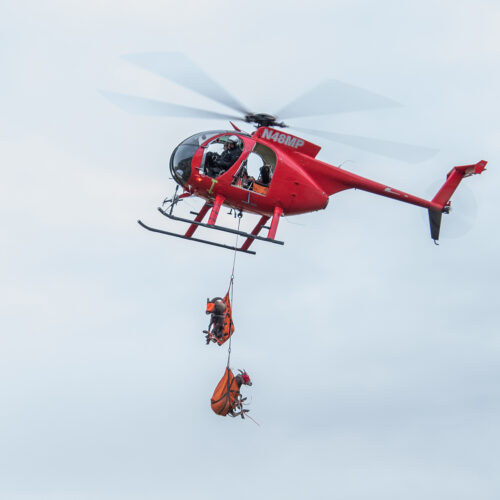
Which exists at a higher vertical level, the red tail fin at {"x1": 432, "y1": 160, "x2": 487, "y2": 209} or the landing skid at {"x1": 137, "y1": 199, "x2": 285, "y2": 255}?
the red tail fin at {"x1": 432, "y1": 160, "x2": 487, "y2": 209}

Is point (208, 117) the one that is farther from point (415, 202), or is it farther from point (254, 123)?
point (415, 202)

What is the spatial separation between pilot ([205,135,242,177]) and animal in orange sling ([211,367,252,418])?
15.0ft

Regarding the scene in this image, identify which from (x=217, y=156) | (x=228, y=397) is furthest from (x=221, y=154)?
(x=228, y=397)

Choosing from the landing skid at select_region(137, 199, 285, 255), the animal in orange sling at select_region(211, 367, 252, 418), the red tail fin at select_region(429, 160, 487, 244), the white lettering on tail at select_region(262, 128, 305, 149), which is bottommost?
the animal in orange sling at select_region(211, 367, 252, 418)

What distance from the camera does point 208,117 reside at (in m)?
25.0

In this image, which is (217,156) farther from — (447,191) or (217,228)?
(447,191)

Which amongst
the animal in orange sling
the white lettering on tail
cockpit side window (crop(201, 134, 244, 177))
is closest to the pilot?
cockpit side window (crop(201, 134, 244, 177))

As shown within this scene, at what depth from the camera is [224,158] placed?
25250mm

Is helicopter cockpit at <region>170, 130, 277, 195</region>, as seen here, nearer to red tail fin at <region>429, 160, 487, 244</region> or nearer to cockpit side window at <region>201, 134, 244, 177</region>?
cockpit side window at <region>201, 134, 244, 177</region>

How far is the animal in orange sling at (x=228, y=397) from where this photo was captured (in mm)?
25156

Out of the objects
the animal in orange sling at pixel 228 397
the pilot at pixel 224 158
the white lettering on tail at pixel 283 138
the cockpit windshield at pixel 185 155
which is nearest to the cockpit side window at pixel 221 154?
the pilot at pixel 224 158

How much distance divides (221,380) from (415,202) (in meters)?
6.76

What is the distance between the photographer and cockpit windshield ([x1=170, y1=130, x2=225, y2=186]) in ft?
82.0

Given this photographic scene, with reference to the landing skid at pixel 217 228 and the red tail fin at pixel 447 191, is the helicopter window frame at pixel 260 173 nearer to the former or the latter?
the landing skid at pixel 217 228
